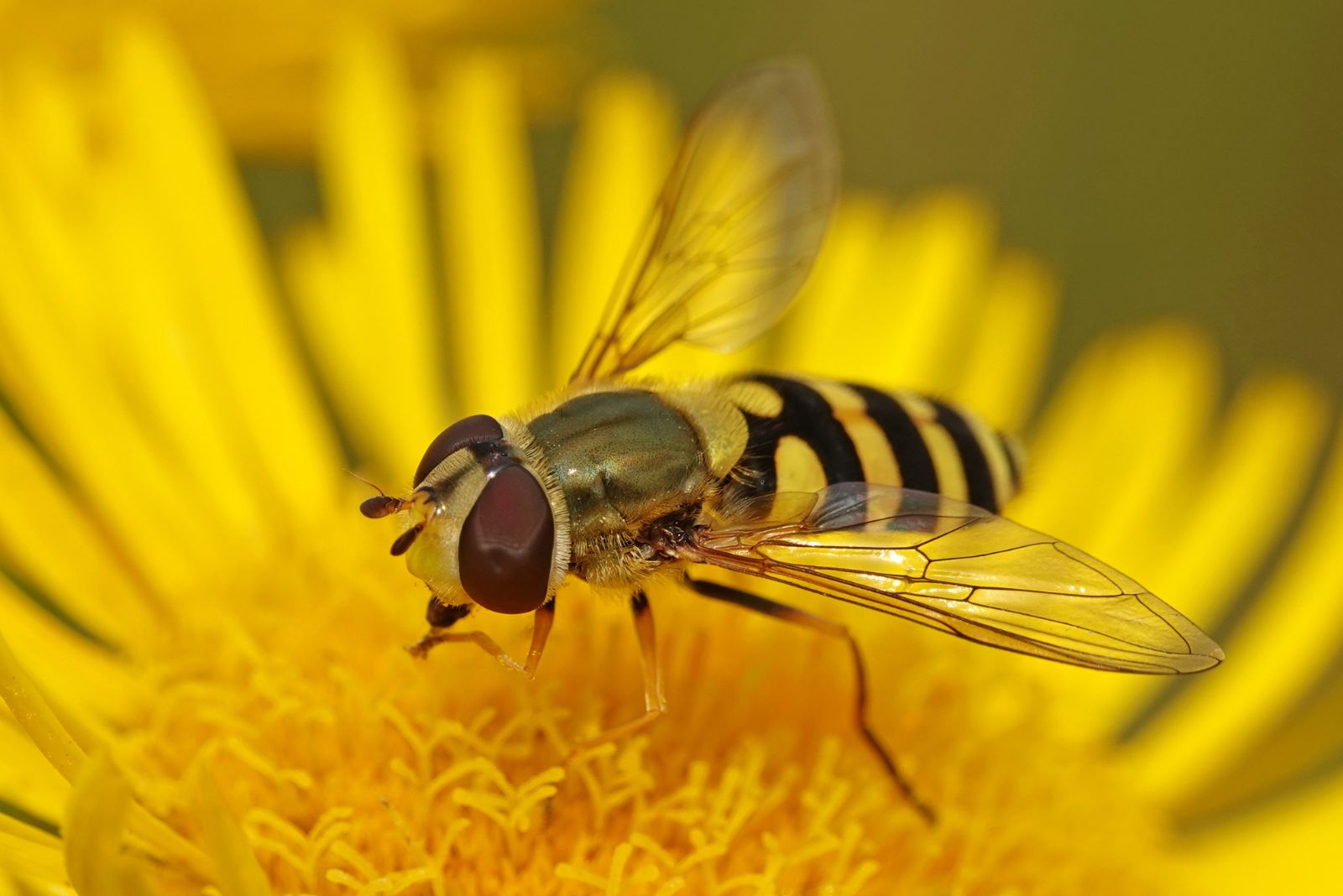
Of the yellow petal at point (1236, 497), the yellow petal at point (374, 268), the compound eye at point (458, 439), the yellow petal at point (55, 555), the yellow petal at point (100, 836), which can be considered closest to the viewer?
the yellow petal at point (100, 836)

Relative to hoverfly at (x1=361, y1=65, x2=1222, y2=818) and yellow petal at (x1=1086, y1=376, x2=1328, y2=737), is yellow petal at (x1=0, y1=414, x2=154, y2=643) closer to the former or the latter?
hoverfly at (x1=361, y1=65, x2=1222, y2=818)

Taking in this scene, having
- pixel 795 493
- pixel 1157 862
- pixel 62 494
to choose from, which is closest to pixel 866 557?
pixel 795 493

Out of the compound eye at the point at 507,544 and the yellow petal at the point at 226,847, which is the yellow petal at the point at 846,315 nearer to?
the compound eye at the point at 507,544

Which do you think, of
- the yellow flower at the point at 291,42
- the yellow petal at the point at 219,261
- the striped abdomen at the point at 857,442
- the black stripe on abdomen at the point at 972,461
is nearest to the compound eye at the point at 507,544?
the striped abdomen at the point at 857,442

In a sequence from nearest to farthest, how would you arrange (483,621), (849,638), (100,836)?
(100,836) → (849,638) → (483,621)

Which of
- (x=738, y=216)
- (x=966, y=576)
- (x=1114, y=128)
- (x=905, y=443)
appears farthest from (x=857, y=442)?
(x=1114, y=128)

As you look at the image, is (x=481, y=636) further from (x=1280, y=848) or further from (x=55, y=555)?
(x=1280, y=848)

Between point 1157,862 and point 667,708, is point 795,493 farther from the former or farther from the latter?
point 1157,862

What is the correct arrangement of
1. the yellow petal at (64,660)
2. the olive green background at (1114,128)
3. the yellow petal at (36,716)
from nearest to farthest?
the yellow petal at (36,716)
the yellow petal at (64,660)
the olive green background at (1114,128)
